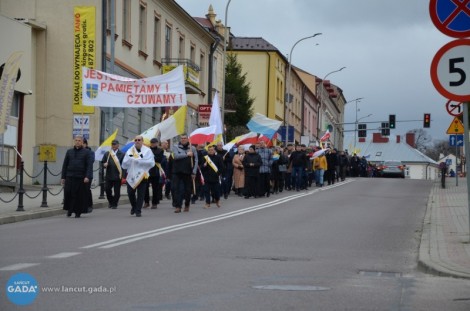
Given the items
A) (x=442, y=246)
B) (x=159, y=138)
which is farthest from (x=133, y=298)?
(x=159, y=138)

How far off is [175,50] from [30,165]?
48.7 ft

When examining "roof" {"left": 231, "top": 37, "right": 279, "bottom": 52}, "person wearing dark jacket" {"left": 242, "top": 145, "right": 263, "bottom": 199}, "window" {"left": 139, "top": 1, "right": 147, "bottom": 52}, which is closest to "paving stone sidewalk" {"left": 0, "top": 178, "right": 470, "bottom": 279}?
"person wearing dark jacket" {"left": 242, "top": 145, "right": 263, "bottom": 199}

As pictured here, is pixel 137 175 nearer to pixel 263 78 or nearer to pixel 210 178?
pixel 210 178

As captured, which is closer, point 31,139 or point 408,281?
point 408,281

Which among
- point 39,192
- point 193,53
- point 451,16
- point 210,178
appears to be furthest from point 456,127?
point 193,53

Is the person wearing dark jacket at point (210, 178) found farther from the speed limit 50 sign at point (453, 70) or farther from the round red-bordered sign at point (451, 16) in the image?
the round red-bordered sign at point (451, 16)

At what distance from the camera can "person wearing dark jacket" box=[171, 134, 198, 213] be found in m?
20.8

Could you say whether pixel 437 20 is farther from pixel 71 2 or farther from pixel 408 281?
pixel 71 2

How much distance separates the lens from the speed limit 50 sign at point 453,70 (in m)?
10.8

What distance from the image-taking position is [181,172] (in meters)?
20.9

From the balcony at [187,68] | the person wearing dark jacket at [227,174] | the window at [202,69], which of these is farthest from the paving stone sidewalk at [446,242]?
the window at [202,69]

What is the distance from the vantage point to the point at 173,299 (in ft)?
26.7

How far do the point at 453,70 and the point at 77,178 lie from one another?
10.2 m

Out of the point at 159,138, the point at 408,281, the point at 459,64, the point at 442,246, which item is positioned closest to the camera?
the point at 408,281
